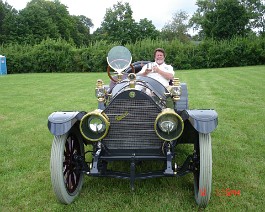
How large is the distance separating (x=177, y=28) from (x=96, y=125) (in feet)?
154

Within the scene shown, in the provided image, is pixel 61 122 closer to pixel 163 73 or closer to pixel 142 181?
pixel 142 181

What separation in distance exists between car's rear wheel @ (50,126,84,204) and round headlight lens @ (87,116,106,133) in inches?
13.3

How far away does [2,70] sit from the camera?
23859 mm

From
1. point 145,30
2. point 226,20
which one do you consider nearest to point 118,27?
point 145,30

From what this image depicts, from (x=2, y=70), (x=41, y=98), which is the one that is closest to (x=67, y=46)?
(x=2, y=70)

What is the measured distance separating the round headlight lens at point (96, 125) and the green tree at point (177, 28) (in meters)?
45.1

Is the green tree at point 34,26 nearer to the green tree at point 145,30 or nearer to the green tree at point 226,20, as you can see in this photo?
the green tree at point 145,30

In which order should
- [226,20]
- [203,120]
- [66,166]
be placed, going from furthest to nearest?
[226,20], [66,166], [203,120]

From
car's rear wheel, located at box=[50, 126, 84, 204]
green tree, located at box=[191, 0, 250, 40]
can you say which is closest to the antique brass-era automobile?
car's rear wheel, located at box=[50, 126, 84, 204]

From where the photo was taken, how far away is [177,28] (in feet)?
157

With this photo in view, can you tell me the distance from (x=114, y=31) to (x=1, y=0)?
2010cm

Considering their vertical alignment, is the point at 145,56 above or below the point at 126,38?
below

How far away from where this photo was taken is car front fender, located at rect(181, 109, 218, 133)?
3086 millimetres

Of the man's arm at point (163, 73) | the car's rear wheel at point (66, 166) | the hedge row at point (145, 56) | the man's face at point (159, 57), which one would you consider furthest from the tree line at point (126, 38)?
the car's rear wheel at point (66, 166)
